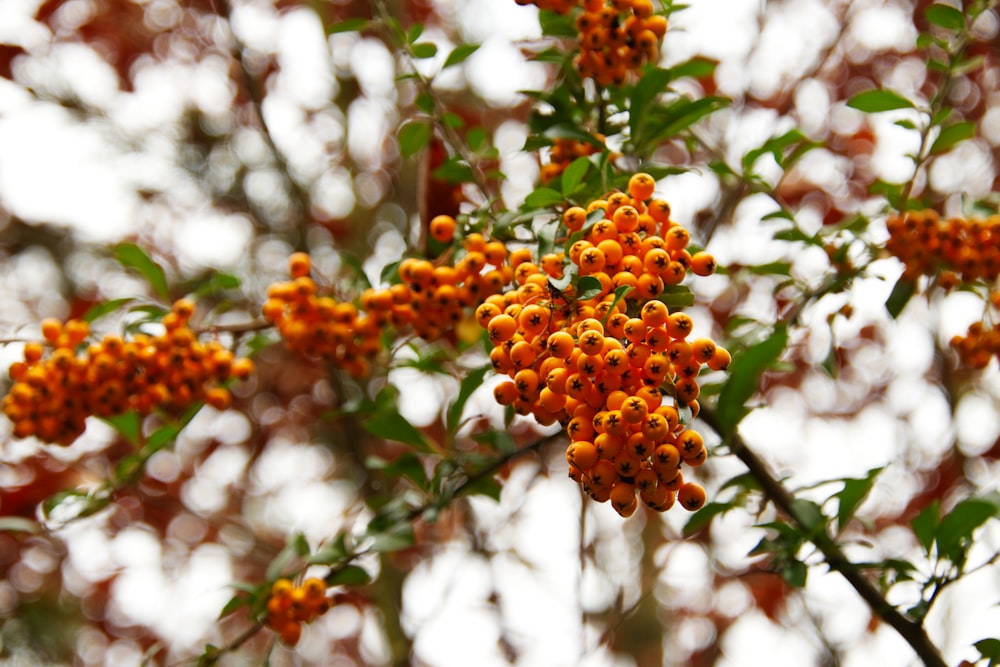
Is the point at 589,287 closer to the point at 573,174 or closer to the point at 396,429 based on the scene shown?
the point at 573,174

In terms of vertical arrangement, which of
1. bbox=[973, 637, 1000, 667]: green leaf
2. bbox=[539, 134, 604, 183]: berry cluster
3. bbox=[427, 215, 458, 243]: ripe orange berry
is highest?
bbox=[539, 134, 604, 183]: berry cluster

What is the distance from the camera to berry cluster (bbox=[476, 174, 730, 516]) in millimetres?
1009

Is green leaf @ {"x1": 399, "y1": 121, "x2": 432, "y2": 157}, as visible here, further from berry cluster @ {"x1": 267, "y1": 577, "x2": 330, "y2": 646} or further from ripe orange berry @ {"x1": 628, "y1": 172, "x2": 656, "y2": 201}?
berry cluster @ {"x1": 267, "y1": 577, "x2": 330, "y2": 646}

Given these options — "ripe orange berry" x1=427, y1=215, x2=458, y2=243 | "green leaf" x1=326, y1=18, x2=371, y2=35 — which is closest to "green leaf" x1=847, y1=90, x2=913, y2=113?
"ripe orange berry" x1=427, y1=215, x2=458, y2=243

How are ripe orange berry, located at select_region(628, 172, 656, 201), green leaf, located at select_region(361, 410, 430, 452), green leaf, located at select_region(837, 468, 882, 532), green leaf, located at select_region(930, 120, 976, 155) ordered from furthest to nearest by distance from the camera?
1. green leaf, located at select_region(361, 410, 430, 452)
2. green leaf, located at select_region(930, 120, 976, 155)
3. green leaf, located at select_region(837, 468, 882, 532)
4. ripe orange berry, located at select_region(628, 172, 656, 201)

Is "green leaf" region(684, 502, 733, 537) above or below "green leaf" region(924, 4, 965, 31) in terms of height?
below

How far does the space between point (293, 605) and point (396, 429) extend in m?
0.51

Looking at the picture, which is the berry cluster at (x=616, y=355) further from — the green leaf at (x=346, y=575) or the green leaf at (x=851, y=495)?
the green leaf at (x=346, y=575)

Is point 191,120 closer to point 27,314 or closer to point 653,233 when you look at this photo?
point 27,314

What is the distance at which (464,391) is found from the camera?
6.13 feet

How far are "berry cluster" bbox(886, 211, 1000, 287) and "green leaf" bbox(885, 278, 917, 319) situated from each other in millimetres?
46

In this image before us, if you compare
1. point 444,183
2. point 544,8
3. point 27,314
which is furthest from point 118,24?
point 544,8

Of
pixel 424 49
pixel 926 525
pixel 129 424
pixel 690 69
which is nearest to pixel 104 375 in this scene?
pixel 129 424

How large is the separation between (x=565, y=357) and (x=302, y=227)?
306cm
